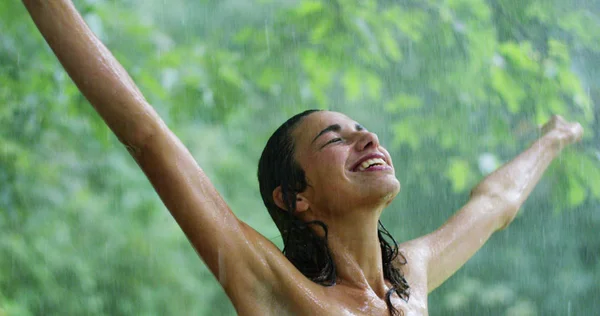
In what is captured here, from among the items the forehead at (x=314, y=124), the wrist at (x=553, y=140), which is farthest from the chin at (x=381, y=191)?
the wrist at (x=553, y=140)

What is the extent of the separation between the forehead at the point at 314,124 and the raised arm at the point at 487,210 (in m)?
0.46

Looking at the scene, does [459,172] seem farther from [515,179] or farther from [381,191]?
[381,191]

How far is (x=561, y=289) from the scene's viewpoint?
271 inches

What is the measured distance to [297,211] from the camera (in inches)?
97.3

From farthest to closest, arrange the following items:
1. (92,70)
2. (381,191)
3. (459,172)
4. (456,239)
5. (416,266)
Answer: (459,172) < (456,239) < (416,266) < (381,191) < (92,70)

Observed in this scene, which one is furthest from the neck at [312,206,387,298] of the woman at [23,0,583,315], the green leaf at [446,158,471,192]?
the green leaf at [446,158,471,192]

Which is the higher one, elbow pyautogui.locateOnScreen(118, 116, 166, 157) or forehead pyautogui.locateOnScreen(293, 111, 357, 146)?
elbow pyautogui.locateOnScreen(118, 116, 166, 157)

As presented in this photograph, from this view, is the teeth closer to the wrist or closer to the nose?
the nose

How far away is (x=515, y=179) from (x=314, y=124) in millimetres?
919

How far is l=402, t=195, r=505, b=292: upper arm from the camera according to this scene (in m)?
2.75

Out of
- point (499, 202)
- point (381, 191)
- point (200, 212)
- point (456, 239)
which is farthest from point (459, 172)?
point (200, 212)

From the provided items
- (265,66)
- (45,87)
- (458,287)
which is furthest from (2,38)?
(458,287)

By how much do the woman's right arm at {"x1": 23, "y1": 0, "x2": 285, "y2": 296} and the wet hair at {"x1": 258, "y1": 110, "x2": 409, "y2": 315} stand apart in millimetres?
228

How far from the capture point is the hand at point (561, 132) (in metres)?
3.30
